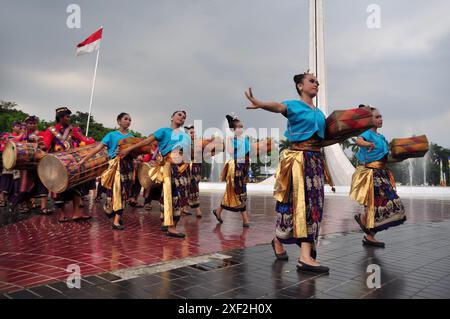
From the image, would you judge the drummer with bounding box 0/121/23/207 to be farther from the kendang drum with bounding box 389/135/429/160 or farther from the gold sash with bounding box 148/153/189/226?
the kendang drum with bounding box 389/135/429/160

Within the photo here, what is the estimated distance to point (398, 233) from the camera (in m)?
6.41

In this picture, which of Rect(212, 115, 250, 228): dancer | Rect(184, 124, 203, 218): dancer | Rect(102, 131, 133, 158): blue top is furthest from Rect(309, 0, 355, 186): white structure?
Rect(102, 131, 133, 158): blue top

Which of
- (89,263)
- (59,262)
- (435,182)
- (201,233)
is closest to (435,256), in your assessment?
(201,233)

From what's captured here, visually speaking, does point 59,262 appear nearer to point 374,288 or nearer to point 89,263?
point 89,263

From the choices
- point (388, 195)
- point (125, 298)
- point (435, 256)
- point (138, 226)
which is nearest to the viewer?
point (125, 298)

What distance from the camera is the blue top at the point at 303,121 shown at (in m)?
3.79

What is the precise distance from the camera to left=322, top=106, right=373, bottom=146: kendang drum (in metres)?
3.59

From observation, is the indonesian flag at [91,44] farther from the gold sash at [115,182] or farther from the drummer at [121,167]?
the gold sash at [115,182]

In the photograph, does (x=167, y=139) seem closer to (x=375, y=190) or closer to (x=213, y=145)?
(x=213, y=145)

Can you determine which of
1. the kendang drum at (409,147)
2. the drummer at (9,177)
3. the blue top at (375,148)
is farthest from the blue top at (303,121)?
the drummer at (9,177)

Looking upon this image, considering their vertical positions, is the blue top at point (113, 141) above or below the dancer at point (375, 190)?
above

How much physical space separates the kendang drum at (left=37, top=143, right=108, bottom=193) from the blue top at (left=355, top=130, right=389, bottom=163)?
476 centimetres

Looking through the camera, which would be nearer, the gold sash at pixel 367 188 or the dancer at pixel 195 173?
the gold sash at pixel 367 188

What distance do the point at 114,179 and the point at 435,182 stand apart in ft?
186
